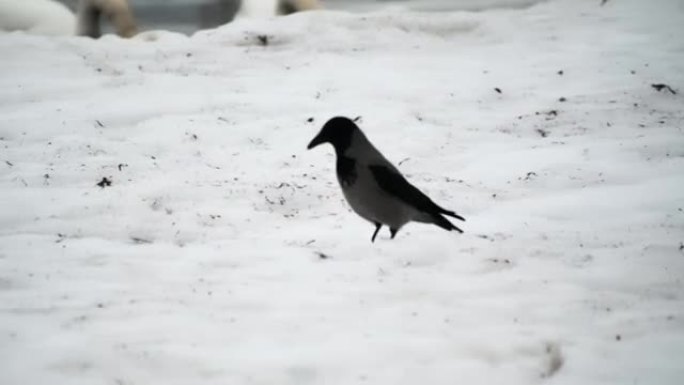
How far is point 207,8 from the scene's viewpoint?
1081 cm

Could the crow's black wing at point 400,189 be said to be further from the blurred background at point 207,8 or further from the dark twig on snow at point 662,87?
the blurred background at point 207,8

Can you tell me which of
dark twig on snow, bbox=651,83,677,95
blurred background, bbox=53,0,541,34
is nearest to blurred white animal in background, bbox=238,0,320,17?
blurred background, bbox=53,0,541,34

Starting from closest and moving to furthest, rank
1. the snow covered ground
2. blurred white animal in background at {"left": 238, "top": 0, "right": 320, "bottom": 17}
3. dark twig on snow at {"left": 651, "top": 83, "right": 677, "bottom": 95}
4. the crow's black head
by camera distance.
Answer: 1. the snow covered ground
2. the crow's black head
3. dark twig on snow at {"left": 651, "top": 83, "right": 677, "bottom": 95}
4. blurred white animal in background at {"left": 238, "top": 0, "right": 320, "bottom": 17}

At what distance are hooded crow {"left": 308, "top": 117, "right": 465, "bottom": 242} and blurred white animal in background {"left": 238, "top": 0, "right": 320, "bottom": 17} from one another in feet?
21.5

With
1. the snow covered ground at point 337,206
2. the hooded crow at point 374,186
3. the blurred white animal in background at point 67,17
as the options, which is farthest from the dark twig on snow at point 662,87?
the blurred white animal in background at point 67,17

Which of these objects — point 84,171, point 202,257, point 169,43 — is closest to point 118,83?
point 169,43

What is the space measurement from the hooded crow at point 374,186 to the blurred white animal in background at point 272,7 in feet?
21.5

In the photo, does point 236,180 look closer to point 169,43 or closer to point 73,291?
point 73,291

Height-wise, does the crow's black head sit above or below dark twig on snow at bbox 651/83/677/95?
above

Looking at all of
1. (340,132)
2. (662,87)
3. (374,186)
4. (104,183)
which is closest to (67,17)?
(104,183)

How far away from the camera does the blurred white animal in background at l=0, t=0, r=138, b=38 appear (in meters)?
10.0

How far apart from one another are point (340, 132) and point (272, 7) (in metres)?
6.79

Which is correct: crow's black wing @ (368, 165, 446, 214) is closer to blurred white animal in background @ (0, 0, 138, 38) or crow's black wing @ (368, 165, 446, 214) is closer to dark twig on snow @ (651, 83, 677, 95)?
dark twig on snow @ (651, 83, 677, 95)

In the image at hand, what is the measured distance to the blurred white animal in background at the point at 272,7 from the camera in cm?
1073
